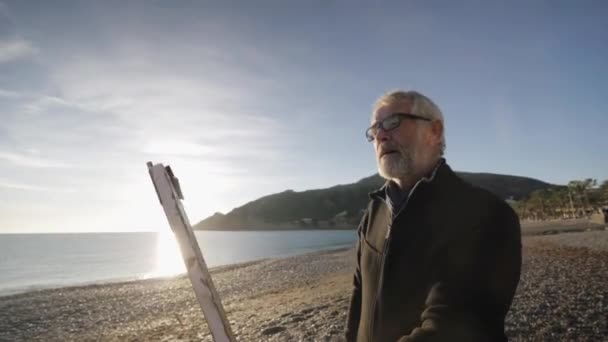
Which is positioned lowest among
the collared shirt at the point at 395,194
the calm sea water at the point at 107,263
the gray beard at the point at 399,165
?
the calm sea water at the point at 107,263

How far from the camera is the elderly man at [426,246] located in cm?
191

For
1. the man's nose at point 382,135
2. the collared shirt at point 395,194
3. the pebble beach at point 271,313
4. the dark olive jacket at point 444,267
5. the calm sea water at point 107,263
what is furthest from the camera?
the calm sea water at point 107,263

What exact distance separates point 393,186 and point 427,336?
43.7 inches

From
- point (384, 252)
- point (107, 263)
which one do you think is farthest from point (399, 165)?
point (107, 263)

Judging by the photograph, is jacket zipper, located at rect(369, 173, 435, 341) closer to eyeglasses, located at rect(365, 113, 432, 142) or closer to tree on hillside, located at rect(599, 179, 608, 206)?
eyeglasses, located at rect(365, 113, 432, 142)

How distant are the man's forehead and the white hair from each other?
2cm

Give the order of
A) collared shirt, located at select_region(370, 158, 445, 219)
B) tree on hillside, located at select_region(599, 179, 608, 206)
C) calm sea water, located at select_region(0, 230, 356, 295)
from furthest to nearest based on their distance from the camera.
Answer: tree on hillside, located at select_region(599, 179, 608, 206), calm sea water, located at select_region(0, 230, 356, 295), collared shirt, located at select_region(370, 158, 445, 219)

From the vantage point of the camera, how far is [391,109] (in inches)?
102

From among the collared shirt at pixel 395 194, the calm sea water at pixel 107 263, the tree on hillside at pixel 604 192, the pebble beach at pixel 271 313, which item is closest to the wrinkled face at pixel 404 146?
the collared shirt at pixel 395 194

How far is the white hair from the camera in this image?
256cm

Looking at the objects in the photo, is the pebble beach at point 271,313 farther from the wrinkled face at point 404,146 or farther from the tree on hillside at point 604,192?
the tree on hillside at point 604,192

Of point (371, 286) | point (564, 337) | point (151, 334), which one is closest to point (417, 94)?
point (371, 286)

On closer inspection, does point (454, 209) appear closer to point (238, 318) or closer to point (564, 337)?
point (564, 337)

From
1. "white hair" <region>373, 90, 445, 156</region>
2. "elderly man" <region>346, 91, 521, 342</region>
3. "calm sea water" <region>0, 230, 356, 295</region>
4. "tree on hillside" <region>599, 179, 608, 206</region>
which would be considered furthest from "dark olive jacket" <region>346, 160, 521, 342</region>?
"tree on hillside" <region>599, 179, 608, 206</region>
